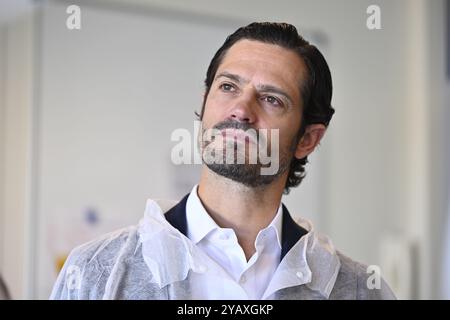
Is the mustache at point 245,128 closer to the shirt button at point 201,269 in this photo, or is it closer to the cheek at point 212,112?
the cheek at point 212,112

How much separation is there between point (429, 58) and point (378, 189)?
338 mm

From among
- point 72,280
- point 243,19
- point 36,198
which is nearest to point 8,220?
point 36,198

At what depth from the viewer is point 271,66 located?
781 mm

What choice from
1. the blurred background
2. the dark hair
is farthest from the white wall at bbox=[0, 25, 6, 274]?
the dark hair

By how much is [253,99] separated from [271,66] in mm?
51

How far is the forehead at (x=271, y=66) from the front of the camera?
2.56 ft

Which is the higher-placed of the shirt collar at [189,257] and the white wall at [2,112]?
the white wall at [2,112]

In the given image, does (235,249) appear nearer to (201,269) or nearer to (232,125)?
(201,269)

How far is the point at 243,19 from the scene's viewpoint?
111 cm

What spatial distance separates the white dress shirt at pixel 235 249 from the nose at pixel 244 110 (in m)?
0.12

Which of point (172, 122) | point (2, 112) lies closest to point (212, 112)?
point (172, 122)

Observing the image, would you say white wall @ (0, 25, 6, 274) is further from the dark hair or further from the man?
the dark hair

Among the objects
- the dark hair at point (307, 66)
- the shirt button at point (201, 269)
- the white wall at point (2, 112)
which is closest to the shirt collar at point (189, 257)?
the shirt button at point (201, 269)
